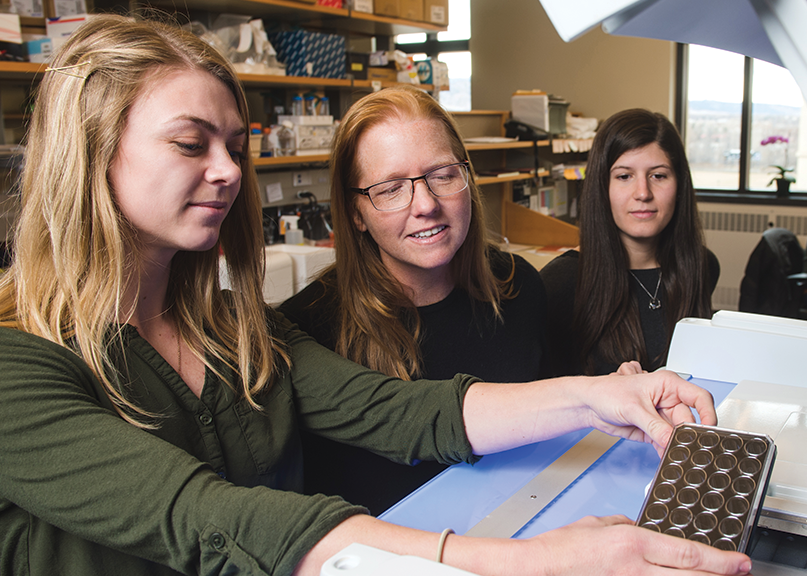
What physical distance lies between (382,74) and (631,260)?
8.03 ft

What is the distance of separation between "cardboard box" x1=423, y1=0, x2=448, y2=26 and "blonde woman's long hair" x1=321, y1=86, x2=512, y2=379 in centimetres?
300

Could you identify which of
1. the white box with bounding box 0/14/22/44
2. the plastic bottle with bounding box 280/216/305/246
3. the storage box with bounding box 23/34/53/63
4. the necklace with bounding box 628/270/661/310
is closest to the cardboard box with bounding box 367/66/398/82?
the plastic bottle with bounding box 280/216/305/246

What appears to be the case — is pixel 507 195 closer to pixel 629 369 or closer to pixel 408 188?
pixel 408 188

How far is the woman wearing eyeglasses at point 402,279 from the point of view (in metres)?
1.26

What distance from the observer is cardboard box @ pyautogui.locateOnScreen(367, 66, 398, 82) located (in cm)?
381

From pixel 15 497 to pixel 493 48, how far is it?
5776 millimetres

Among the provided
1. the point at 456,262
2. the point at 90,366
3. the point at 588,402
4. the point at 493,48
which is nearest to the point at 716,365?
the point at 588,402

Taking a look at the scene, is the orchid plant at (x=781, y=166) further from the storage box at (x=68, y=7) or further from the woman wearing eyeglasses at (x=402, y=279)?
the storage box at (x=68, y=7)

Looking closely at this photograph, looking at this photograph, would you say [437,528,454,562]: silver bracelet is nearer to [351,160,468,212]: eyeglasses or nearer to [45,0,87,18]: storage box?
[351,160,468,212]: eyeglasses

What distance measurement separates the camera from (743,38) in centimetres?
65

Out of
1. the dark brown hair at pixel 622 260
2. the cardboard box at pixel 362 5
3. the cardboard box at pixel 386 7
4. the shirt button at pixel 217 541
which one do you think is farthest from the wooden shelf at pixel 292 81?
the shirt button at pixel 217 541

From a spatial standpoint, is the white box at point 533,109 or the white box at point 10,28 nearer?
the white box at point 10,28

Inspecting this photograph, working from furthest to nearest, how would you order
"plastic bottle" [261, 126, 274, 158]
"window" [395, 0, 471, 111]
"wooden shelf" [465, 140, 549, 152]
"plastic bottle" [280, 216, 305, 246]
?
"window" [395, 0, 471, 111] → "wooden shelf" [465, 140, 549, 152] → "plastic bottle" [280, 216, 305, 246] → "plastic bottle" [261, 126, 274, 158]

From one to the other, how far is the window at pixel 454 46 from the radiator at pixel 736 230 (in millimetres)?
2361
